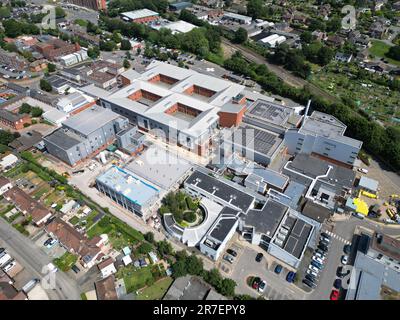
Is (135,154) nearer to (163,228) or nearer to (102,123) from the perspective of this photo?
(102,123)

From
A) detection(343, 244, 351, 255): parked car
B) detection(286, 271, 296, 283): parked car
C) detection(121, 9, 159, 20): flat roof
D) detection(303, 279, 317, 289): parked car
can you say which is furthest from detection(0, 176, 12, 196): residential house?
detection(121, 9, 159, 20): flat roof

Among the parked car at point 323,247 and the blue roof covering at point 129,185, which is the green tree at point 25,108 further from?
the parked car at point 323,247

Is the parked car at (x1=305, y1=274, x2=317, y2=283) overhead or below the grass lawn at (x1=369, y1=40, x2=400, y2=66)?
below

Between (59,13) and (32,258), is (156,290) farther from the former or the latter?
(59,13)

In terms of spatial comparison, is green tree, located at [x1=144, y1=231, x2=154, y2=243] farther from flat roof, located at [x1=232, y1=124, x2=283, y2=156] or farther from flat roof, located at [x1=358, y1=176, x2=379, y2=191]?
flat roof, located at [x1=358, y1=176, x2=379, y2=191]

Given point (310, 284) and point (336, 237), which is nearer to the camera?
point (310, 284)

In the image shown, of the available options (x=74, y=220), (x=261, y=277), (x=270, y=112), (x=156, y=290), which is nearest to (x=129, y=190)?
(x=74, y=220)
